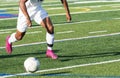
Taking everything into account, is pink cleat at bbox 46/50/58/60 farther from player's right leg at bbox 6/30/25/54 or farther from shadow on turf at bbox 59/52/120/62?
player's right leg at bbox 6/30/25/54

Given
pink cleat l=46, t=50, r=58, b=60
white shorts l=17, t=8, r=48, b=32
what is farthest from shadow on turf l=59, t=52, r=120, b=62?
white shorts l=17, t=8, r=48, b=32

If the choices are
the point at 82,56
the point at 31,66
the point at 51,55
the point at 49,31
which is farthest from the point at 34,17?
the point at 31,66

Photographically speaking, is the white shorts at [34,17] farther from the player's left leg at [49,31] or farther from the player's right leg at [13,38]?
the player's right leg at [13,38]

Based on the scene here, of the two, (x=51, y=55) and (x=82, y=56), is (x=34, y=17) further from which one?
(x=82, y=56)

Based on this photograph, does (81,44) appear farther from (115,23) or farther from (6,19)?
(6,19)

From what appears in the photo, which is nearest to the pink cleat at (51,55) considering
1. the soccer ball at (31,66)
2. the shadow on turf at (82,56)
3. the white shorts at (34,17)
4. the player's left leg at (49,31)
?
the player's left leg at (49,31)

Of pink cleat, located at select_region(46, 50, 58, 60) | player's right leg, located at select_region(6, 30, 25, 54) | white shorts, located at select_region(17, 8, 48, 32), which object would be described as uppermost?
white shorts, located at select_region(17, 8, 48, 32)

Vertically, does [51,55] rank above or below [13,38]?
below

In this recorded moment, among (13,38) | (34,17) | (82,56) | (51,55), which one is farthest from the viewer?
(13,38)

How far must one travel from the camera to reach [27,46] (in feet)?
38.2

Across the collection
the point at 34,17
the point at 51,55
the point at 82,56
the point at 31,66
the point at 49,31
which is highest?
the point at 34,17

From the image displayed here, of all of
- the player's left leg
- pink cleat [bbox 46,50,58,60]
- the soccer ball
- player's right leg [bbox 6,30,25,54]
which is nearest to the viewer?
the soccer ball

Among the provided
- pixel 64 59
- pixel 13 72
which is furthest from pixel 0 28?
pixel 13 72

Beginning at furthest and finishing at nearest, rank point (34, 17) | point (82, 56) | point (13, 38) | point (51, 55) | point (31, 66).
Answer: point (13, 38) < point (82, 56) < point (51, 55) < point (34, 17) < point (31, 66)
